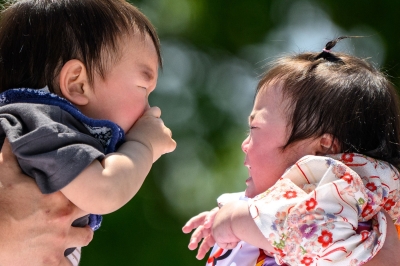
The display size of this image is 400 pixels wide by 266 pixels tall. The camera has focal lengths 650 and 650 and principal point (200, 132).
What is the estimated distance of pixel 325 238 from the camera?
123 centimetres

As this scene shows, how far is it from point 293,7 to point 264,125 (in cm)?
279

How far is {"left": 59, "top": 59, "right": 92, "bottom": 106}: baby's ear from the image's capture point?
1.34 meters

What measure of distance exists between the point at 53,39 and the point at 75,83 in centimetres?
10

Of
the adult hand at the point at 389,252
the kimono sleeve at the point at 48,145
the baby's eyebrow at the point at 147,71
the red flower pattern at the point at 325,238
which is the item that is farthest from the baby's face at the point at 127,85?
the adult hand at the point at 389,252

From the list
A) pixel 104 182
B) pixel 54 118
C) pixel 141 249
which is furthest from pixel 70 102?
pixel 141 249

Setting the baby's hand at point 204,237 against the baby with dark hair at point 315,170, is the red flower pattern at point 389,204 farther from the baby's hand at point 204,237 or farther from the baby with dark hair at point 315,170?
the baby's hand at point 204,237

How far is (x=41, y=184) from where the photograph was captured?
47.5 inches

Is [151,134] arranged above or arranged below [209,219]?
above

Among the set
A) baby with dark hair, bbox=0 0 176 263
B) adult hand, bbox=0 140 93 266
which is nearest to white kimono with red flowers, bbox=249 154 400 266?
baby with dark hair, bbox=0 0 176 263

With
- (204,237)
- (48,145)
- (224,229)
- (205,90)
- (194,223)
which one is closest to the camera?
(48,145)

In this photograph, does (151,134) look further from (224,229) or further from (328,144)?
(328,144)

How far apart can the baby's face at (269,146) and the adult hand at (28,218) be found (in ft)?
1.35

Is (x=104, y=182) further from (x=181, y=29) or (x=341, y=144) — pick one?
(x=181, y=29)

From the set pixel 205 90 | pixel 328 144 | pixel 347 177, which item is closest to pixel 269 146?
pixel 328 144
